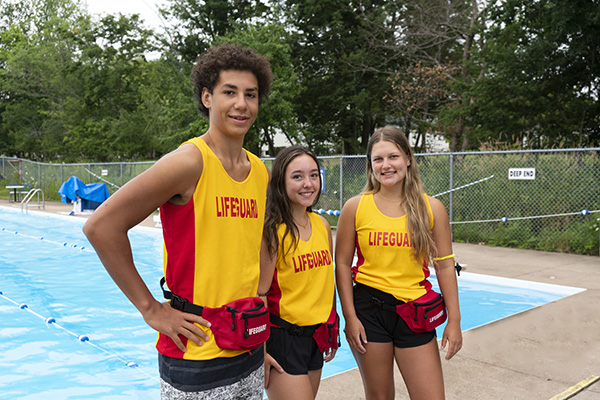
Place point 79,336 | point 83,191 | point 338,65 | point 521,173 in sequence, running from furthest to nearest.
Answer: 1. point 338,65
2. point 83,191
3. point 521,173
4. point 79,336

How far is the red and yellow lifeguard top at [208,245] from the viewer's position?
6.15 feet

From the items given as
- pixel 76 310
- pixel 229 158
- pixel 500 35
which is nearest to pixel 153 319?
pixel 229 158

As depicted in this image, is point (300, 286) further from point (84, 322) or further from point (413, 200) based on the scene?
point (84, 322)

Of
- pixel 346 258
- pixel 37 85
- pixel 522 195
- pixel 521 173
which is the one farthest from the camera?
pixel 37 85

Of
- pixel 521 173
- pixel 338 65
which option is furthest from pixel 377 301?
pixel 338 65

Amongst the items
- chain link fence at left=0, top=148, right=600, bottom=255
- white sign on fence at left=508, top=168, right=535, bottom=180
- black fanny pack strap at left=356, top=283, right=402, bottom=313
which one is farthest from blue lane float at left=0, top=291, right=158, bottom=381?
white sign on fence at left=508, top=168, right=535, bottom=180

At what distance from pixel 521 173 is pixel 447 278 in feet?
31.4

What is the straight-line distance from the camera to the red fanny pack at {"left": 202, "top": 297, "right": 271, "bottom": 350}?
1938mm

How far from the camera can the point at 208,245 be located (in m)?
1.90

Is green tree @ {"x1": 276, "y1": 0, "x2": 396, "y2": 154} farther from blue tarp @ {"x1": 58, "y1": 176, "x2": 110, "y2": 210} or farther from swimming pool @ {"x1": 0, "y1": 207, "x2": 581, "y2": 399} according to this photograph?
swimming pool @ {"x1": 0, "y1": 207, "x2": 581, "y2": 399}

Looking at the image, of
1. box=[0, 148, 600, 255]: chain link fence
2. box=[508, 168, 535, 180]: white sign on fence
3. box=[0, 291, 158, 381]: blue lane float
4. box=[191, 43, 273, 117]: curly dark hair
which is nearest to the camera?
box=[191, 43, 273, 117]: curly dark hair

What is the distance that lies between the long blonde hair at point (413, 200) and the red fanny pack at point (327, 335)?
0.58 metres

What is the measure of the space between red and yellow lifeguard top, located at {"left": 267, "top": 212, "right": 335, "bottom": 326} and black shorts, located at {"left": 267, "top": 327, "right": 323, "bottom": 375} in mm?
78

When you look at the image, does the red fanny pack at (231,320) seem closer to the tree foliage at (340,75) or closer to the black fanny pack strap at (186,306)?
the black fanny pack strap at (186,306)
